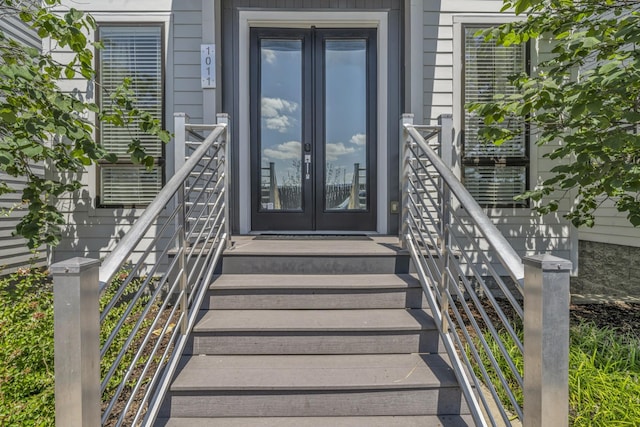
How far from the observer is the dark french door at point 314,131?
4051 millimetres

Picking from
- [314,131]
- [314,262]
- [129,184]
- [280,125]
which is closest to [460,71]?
[314,131]

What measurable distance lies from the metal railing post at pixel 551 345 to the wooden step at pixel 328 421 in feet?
2.22

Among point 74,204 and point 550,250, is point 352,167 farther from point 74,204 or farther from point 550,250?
A: point 74,204

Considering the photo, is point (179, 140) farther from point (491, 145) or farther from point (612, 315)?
point (612, 315)

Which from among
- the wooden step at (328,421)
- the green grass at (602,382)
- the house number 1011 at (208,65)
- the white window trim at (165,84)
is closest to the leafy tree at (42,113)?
the white window trim at (165,84)

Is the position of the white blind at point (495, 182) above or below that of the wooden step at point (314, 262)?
above

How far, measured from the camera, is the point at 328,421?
6.35ft

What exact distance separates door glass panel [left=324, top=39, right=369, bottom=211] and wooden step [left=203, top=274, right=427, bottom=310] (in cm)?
166

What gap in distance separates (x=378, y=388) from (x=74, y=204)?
11.7ft

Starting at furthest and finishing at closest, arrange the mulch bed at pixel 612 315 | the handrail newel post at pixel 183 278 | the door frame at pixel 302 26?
the door frame at pixel 302 26 < the mulch bed at pixel 612 315 < the handrail newel post at pixel 183 278

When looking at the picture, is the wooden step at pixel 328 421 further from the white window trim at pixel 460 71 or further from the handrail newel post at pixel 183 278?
the white window trim at pixel 460 71

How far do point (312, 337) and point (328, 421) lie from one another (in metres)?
0.47

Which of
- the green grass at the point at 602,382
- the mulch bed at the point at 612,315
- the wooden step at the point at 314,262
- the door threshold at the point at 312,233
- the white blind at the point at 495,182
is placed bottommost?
the mulch bed at the point at 612,315

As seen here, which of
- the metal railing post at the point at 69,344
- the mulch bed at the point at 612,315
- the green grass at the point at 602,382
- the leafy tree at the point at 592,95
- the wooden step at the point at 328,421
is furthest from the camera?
the mulch bed at the point at 612,315
